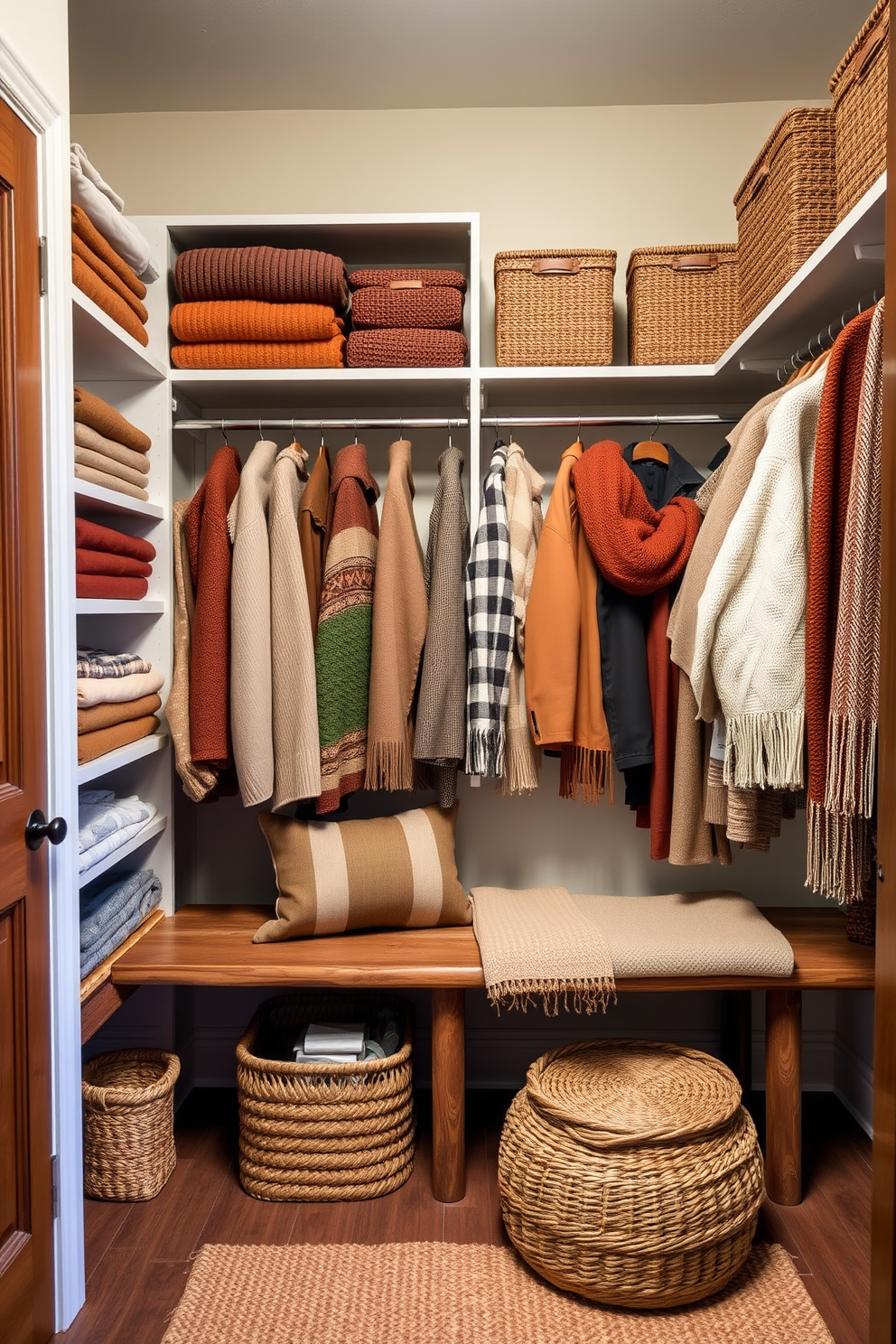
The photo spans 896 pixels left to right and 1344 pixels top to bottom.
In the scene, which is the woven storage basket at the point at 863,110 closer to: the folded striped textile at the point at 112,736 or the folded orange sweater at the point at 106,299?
the folded orange sweater at the point at 106,299

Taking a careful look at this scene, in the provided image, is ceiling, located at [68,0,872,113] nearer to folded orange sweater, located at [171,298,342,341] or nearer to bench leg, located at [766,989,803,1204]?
folded orange sweater, located at [171,298,342,341]

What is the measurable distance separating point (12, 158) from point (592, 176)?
1629mm

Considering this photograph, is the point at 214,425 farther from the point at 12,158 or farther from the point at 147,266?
the point at 12,158

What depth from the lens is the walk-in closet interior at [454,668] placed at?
1673 millimetres

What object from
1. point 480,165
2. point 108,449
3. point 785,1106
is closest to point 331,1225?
point 785,1106

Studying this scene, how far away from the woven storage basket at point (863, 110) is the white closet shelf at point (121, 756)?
1702 mm

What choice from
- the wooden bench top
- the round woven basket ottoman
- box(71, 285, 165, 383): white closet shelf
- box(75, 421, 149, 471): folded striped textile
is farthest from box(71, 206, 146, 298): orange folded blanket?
the round woven basket ottoman

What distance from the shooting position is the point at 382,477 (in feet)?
8.62

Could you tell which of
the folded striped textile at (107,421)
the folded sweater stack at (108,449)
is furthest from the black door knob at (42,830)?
the folded striped textile at (107,421)

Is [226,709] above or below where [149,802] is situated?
above

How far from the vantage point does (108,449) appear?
201cm

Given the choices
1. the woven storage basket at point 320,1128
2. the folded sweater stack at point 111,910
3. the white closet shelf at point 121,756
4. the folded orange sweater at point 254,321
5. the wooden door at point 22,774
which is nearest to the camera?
the wooden door at point 22,774

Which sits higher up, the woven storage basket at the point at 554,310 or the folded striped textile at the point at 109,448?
the woven storage basket at the point at 554,310

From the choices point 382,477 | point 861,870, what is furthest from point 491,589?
point 861,870
